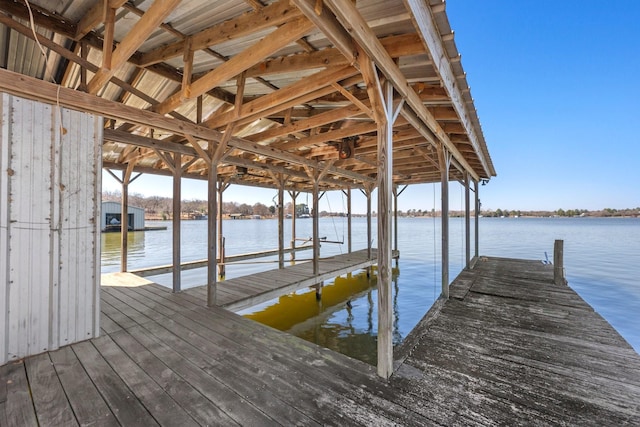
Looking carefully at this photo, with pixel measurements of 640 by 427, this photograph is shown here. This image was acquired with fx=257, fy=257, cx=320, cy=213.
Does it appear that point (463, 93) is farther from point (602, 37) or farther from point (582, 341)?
point (602, 37)

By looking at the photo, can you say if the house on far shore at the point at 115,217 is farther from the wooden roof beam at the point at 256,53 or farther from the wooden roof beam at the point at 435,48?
the wooden roof beam at the point at 435,48

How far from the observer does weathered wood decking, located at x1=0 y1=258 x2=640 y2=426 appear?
1.75m

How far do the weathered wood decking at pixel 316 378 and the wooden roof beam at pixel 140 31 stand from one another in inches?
101

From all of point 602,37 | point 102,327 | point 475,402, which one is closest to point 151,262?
point 102,327

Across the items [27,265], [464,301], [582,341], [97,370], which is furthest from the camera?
[464,301]

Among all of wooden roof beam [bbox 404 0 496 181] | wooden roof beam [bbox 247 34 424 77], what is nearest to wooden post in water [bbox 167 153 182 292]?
wooden roof beam [bbox 247 34 424 77]

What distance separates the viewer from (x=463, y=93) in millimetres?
3227

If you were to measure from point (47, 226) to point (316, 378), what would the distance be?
2.97 metres

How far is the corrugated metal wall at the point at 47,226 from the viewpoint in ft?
7.66

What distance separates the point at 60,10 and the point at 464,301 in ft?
20.3

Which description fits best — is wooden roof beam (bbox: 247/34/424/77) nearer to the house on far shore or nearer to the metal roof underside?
the metal roof underside

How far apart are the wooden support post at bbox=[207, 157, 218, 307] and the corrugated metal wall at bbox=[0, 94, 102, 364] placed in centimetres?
141

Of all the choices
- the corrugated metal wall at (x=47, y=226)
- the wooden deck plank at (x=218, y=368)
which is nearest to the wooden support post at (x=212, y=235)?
the wooden deck plank at (x=218, y=368)

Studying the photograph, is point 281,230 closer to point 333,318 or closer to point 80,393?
point 333,318
